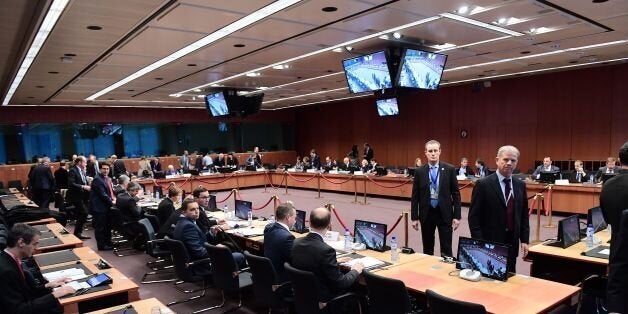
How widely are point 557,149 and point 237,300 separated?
11.5 m

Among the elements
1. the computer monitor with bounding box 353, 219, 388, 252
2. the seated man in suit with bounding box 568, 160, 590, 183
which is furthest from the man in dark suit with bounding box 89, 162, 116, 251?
the seated man in suit with bounding box 568, 160, 590, 183

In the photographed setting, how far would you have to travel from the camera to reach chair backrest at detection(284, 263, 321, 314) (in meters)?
3.21

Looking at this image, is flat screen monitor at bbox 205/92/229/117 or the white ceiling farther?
flat screen monitor at bbox 205/92/229/117

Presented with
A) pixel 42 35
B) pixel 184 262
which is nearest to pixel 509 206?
pixel 184 262

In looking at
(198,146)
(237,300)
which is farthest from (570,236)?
(198,146)

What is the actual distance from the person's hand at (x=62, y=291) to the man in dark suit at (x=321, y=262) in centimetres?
164

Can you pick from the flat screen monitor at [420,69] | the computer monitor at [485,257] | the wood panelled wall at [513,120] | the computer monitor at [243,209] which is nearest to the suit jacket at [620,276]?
the computer monitor at [485,257]

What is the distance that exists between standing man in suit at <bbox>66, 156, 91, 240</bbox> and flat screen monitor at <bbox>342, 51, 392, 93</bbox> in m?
5.85

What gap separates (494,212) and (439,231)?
1165mm

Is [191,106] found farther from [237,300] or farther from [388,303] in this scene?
[388,303]

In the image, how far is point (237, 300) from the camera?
518cm

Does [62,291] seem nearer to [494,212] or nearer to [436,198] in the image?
[494,212]

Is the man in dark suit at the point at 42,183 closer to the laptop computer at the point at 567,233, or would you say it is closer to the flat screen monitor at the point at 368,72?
the flat screen monitor at the point at 368,72

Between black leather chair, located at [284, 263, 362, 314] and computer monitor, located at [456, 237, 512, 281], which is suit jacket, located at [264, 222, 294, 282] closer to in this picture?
black leather chair, located at [284, 263, 362, 314]
